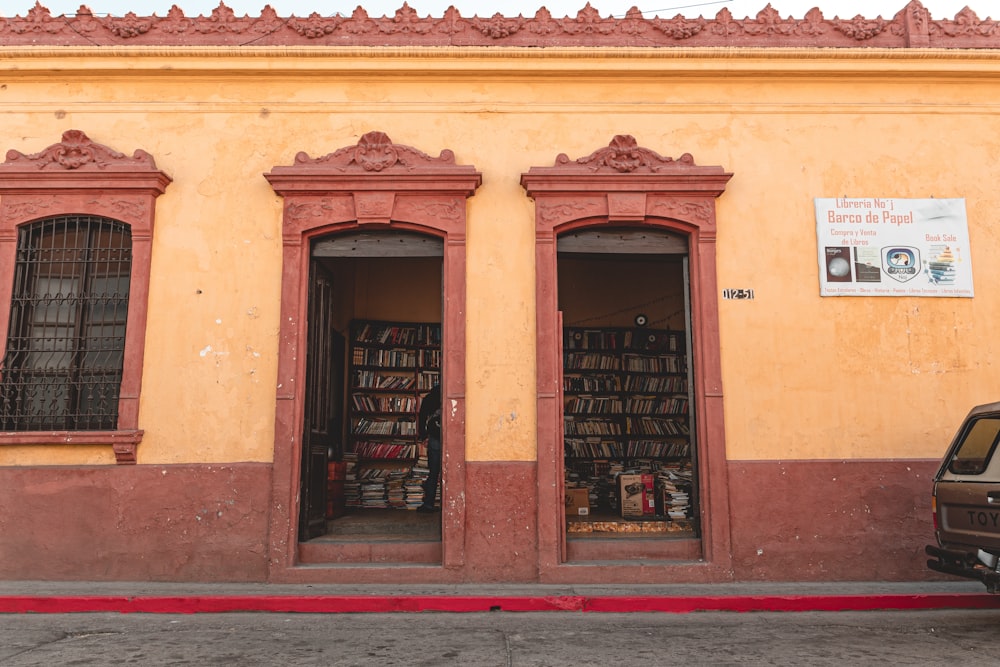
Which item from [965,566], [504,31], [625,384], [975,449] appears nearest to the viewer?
[965,566]

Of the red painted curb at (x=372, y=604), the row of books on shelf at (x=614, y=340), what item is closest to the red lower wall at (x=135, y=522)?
the red painted curb at (x=372, y=604)

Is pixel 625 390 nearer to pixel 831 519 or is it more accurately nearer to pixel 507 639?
pixel 831 519

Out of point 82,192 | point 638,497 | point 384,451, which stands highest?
point 82,192

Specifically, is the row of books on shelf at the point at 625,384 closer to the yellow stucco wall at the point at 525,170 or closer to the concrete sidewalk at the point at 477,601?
the yellow stucco wall at the point at 525,170

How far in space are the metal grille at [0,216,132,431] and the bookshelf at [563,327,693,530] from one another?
6268 mm

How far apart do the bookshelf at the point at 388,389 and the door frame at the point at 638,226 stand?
410 cm

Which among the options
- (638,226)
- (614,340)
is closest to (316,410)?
(638,226)

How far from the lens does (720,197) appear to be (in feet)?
28.1

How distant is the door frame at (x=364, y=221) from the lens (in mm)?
8102

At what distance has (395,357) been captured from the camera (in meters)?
12.4

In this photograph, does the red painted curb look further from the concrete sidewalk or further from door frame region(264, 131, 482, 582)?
door frame region(264, 131, 482, 582)

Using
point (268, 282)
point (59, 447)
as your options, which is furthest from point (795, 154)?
point (59, 447)

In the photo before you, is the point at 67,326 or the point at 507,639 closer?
the point at 507,639

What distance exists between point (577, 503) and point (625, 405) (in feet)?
9.50
